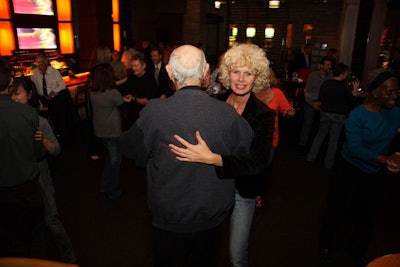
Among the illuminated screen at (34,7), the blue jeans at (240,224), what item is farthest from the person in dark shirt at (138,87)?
the illuminated screen at (34,7)

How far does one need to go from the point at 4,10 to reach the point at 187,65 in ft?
24.6

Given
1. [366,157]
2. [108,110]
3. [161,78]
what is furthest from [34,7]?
[366,157]

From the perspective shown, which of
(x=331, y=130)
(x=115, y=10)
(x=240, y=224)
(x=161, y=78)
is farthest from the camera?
(x=115, y=10)

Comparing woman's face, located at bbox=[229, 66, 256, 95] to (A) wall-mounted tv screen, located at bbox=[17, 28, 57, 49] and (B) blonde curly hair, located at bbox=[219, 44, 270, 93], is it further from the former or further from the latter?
(A) wall-mounted tv screen, located at bbox=[17, 28, 57, 49]

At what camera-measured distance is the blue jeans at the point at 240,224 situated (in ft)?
6.99

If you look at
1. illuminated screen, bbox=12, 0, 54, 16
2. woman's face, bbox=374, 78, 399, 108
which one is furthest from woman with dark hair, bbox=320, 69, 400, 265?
illuminated screen, bbox=12, 0, 54, 16

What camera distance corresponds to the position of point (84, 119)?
7.36 metres

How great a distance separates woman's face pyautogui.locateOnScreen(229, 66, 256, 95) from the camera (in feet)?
6.67

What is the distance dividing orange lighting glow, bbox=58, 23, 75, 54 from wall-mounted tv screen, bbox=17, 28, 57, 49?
Answer: 0.45m

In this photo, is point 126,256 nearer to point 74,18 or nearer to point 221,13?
point 74,18

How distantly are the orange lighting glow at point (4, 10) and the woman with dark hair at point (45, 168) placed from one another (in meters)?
5.81

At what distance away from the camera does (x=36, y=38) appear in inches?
312

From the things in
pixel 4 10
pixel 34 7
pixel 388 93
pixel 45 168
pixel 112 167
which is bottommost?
pixel 112 167

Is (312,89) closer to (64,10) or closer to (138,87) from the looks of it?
(138,87)
